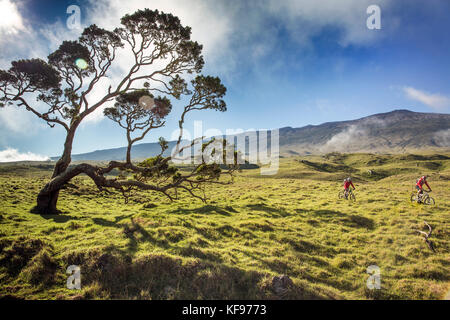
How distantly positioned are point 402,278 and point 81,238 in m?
15.2

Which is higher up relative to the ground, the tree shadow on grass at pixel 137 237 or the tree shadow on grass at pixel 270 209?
the tree shadow on grass at pixel 137 237

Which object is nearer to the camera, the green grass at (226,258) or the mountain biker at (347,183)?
the green grass at (226,258)

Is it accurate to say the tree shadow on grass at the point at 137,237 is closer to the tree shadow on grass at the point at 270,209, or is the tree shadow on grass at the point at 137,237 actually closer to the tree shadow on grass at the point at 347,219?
the tree shadow on grass at the point at 270,209

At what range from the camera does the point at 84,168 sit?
653 inches

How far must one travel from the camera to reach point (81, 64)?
18.8 m

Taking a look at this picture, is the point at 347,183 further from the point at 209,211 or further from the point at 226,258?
the point at 226,258

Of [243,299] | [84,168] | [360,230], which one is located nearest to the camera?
[243,299]

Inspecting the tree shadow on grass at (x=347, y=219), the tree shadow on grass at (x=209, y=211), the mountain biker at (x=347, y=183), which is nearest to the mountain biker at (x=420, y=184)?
the mountain biker at (x=347, y=183)

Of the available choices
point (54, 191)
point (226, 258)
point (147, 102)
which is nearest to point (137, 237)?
point (226, 258)

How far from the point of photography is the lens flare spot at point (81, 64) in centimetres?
1864


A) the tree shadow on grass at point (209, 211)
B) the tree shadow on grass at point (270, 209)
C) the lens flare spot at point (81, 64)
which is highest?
the lens flare spot at point (81, 64)

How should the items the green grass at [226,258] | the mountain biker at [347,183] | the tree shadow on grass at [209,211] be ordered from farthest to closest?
the mountain biker at [347,183] → the tree shadow on grass at [209,211] → the green grass at [226,258]
